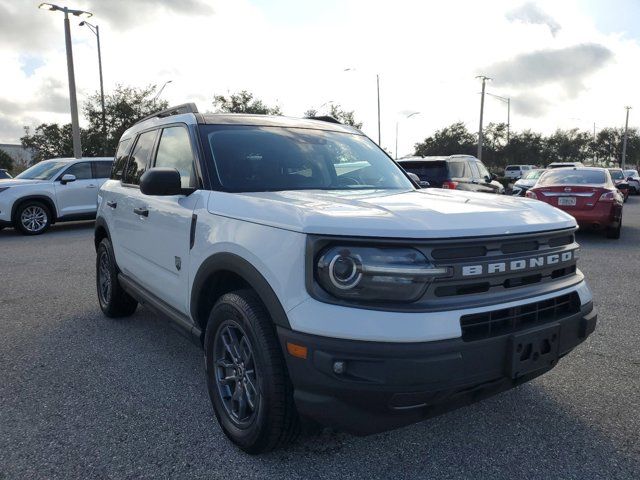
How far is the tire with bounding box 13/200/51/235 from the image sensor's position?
11.6 meters

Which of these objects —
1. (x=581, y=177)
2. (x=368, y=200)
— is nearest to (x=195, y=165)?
(x=368, y=200)

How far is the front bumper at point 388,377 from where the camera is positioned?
2.03 m

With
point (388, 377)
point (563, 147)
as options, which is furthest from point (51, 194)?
point (563, 147)

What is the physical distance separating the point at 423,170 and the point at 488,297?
8.87 m

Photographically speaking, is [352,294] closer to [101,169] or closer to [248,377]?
[248,377]

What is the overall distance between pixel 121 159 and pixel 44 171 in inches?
363

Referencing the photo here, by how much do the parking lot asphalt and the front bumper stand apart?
1.62ft

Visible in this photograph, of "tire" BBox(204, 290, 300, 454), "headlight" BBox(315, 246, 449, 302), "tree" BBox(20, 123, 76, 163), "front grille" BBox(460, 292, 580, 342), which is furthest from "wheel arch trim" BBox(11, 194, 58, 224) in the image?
"tree" BBox(20, 123, 76, 163)

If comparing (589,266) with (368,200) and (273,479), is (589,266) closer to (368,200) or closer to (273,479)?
(368,200)

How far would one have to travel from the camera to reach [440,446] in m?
2.72

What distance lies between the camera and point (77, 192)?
12391mm

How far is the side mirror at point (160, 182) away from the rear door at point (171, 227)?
5.9 inches

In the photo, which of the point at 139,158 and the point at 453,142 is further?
the point at 453,142

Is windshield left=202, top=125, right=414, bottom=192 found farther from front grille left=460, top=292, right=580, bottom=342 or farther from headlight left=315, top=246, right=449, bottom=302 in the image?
front grille left=460, top=292, right=580, bottom=342
